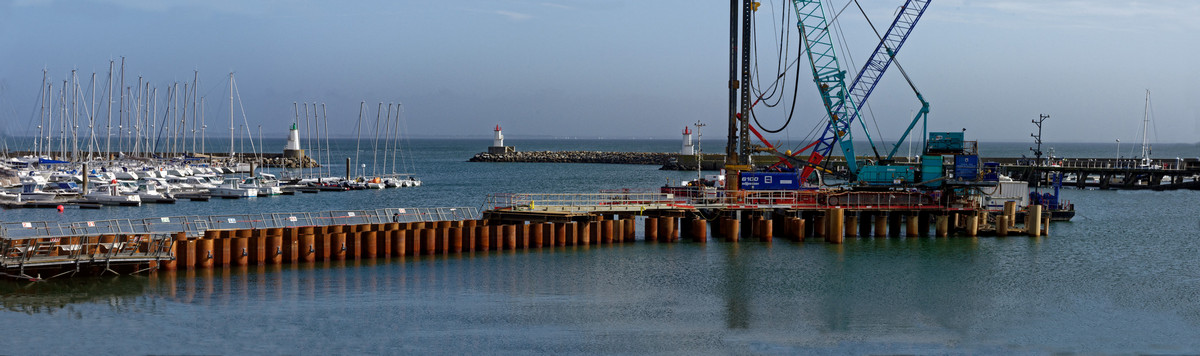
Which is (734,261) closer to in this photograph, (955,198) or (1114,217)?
(955,198)

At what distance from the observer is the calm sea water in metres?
29.3

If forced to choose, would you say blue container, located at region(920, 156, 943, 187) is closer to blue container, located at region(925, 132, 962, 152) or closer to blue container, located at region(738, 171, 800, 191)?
blue container, located at region(925, 132, 962, 152)

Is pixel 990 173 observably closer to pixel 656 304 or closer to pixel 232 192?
pixel 656 304

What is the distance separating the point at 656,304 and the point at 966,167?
940 inches

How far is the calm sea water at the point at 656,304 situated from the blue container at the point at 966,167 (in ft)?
12.6

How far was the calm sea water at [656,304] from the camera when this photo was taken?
96.2ft

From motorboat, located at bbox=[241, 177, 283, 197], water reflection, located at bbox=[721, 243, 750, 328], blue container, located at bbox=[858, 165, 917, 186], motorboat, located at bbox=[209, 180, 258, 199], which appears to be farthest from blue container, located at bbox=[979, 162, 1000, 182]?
motorboat, located at bbox=[241, 177, 283, 197]

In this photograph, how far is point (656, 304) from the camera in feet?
113

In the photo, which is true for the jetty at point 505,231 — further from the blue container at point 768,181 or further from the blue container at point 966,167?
the blue container at point 966,167

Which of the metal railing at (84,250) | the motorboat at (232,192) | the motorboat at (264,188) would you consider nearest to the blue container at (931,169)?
the metal railing at (84,250)

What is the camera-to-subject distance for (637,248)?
4669cm

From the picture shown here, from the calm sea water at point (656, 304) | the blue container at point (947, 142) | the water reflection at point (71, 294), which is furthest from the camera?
the blue container at point (947, 142)

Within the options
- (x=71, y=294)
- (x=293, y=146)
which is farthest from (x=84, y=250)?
(x=293, y=146)

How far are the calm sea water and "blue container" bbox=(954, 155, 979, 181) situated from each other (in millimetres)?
3835
